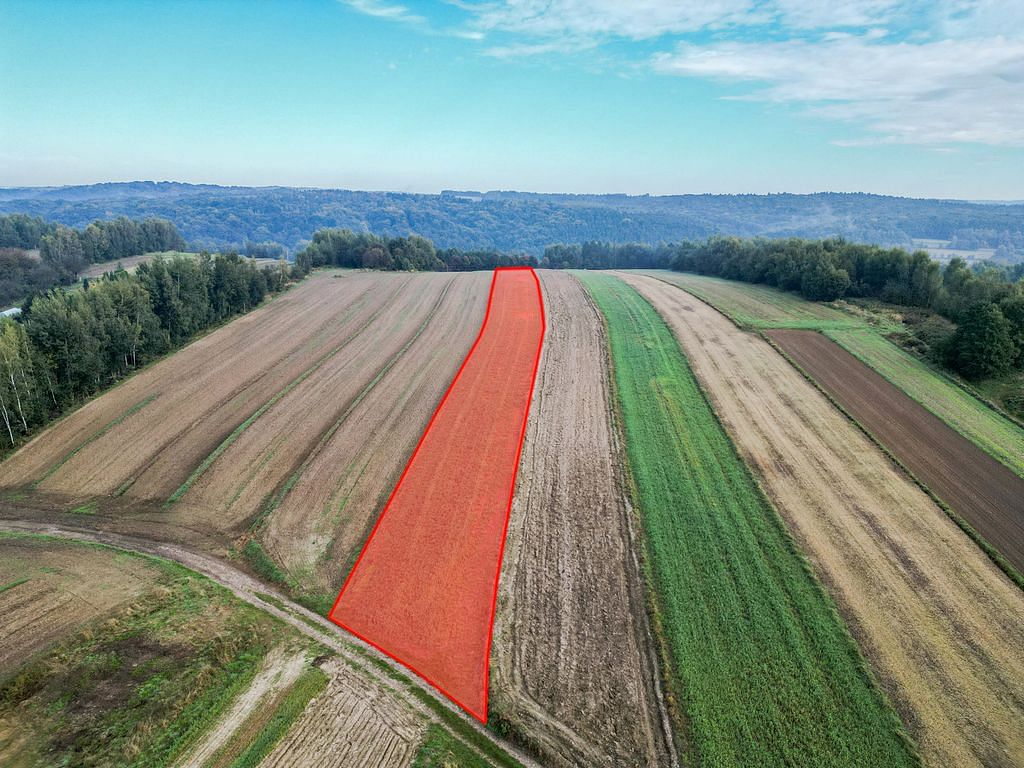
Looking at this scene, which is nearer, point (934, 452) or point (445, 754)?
point (445, 754)

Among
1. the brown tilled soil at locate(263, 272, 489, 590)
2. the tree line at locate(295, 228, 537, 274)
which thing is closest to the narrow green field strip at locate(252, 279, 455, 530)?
the brown tilled soil at locate(263, 272, 489, 590)

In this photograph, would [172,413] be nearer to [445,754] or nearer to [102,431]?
[102,431]

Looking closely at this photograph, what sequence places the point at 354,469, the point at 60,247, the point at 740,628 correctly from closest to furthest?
1. the point at 740,628
2. the point at 354,469
3. the point at 60,247

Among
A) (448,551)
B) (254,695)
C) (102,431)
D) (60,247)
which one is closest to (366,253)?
(60,247)

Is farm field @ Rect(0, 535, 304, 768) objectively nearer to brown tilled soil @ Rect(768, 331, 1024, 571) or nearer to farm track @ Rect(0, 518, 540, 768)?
farm track @ Rect(0, 518, 540, 768)

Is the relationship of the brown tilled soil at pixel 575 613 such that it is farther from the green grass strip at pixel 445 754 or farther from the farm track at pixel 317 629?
the farm track at pixel 317 629

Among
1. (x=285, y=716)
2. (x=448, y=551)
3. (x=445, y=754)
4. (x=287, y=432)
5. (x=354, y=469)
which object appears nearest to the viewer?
(x=445, y=754)

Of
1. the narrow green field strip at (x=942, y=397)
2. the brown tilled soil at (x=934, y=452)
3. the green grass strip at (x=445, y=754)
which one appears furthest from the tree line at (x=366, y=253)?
the green grass strip at (x=445, y=754)

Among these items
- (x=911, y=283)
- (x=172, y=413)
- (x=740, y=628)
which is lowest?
(x=172, y=413)
